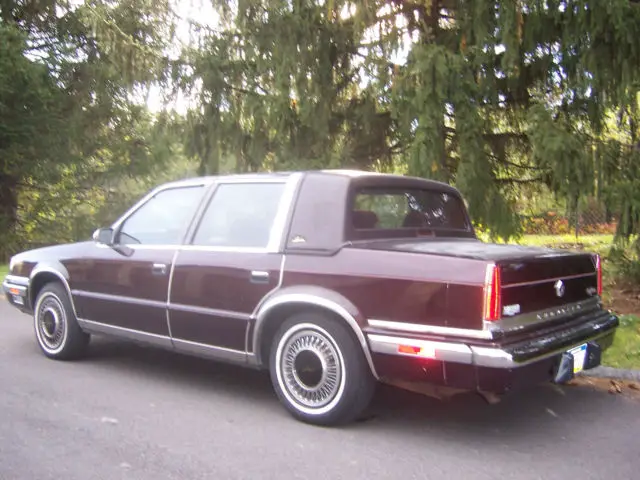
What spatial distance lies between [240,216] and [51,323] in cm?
242

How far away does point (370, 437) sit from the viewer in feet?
12.5

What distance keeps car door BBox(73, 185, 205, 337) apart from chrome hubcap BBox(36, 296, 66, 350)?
320 mm

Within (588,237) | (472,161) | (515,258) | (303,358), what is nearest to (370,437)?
(303,358)

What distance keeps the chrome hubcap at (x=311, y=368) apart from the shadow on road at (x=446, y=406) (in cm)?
30

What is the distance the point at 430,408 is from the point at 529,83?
17.7 ft

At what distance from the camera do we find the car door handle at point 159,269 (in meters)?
4.82

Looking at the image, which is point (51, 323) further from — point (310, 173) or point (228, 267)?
point (310, 173)

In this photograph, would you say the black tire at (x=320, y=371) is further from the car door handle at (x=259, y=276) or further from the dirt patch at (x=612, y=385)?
the dirt patch at (x=612, y=385)

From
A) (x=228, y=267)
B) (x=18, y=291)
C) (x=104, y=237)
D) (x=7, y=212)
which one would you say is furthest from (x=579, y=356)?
(x=7, y=212)

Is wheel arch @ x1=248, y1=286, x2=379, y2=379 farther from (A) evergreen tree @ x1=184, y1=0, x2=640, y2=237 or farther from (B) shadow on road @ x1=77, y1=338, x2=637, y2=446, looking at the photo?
(A) evergreen tree @ x1=184, y1=0, x2=640, y2=237

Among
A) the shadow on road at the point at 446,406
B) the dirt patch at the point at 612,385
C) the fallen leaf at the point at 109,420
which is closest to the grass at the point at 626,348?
the dirt patch at the point at 612,385

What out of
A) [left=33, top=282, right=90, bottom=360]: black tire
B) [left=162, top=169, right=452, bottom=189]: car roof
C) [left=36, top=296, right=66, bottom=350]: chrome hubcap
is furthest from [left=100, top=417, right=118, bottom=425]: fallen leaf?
[left=162, top=169, right=452, bottom=189]: car roof

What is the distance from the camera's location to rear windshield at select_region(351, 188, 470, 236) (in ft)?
14.2

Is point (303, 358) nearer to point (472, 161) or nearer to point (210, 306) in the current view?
point (210, 306)
